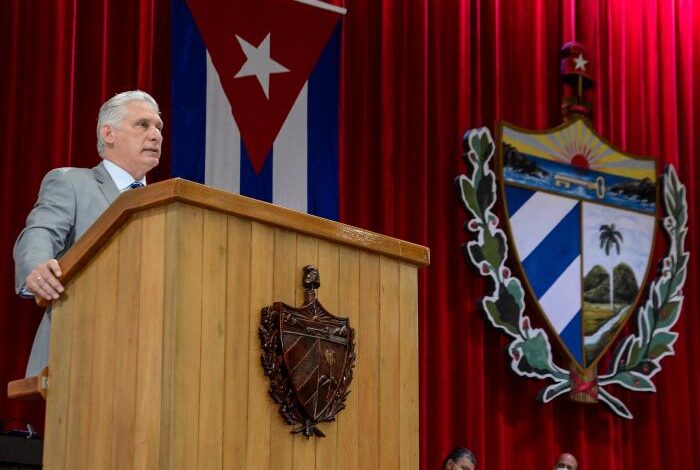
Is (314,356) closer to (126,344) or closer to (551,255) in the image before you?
(126,344)

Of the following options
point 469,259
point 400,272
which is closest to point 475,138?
point 469,259

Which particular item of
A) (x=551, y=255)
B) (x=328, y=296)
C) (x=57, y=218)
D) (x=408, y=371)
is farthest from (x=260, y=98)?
(x=328, y=296)

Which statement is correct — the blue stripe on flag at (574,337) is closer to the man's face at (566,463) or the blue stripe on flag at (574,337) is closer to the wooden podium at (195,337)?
the man's face at (566,463)

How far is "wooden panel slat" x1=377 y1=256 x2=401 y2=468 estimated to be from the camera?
231 cm

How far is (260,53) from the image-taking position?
517 cm

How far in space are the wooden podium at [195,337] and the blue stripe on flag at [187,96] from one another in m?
2.66

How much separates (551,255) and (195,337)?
4.37 m

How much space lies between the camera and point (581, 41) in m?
6.56

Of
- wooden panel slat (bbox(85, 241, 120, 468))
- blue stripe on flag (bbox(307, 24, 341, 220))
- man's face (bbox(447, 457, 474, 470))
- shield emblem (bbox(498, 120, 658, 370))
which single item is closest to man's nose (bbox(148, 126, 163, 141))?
wooden panel slat (bbox(85, 241, 120, 468))

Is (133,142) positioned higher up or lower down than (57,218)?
higher up

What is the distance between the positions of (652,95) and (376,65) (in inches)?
77.7

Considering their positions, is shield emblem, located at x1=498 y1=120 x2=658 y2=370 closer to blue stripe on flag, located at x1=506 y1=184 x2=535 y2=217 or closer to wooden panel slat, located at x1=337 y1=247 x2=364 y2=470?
blue stripe on flag, located at x1=506 y1=184 x2=535 y2=217

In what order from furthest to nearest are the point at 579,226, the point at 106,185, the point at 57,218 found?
the point at 579,226 < the point at 106,185 < the point at 57,218

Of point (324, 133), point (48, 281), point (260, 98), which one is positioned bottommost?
point (48, 281)
